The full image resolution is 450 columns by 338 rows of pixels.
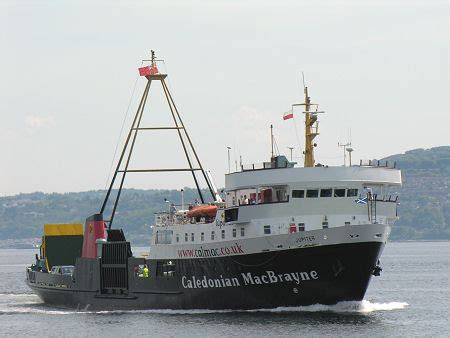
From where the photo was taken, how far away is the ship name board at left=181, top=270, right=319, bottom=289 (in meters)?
66.9

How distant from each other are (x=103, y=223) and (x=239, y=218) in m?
19.1

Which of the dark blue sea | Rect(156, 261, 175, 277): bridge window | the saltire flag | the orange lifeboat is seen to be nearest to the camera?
the dark blue sea

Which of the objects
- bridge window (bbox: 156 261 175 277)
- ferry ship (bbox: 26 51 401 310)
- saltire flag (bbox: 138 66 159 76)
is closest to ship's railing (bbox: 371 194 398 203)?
ferry ship (bbox: 26 51 401 310)

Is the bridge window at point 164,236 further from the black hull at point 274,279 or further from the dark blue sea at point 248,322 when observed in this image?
the dark blue sea at point 248,322

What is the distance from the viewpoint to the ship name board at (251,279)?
66.9m

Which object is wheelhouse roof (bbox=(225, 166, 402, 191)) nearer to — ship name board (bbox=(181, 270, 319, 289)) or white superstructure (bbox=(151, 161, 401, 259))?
white superstructure (bbox=(151, 161, 401, 259))

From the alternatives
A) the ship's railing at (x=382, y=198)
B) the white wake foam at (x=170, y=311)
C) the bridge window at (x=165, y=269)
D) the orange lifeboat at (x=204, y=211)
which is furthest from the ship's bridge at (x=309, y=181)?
the bridge window at (x=165, y=269)

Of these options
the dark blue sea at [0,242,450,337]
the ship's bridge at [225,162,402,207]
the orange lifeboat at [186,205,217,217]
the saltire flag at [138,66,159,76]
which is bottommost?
the dark blue sea at [0,242,450,337]

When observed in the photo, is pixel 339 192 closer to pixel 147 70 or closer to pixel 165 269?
pixel 165 269

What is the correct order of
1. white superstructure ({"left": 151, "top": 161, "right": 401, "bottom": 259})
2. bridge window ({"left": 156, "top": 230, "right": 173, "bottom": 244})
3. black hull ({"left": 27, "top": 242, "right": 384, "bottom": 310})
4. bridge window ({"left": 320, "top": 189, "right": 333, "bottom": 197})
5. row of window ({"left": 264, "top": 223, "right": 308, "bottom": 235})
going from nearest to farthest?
black hull ({"left": 27, "top": 242, "right": 384, "bottom": 310})
row of window ({"left": 264, "top": 223, "right": 308, "bottom": 235})
white superstructure ({"left": 151, "top": 161, "right": 401, "bottom": 259})
bridge window ({"left": 320, "top": 189, "right": 333, "bottom": 197})
bridge window ({"left": 156, "top": 230, "right": 173, "bottom": 244})

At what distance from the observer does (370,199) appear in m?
68.0

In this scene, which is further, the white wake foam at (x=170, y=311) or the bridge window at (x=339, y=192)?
the bridge window at (x=339, y=192)

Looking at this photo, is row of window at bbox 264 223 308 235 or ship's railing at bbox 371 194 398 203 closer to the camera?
row of window at bbox 264 223 308 235

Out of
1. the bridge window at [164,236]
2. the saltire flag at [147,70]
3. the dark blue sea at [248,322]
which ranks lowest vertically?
the dark blue sea at [248,322]
